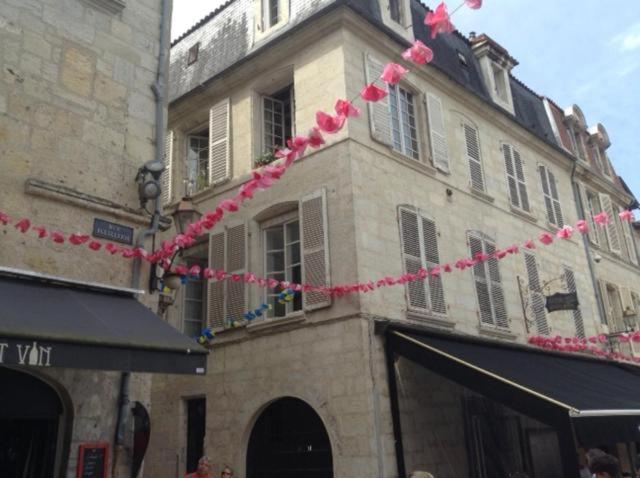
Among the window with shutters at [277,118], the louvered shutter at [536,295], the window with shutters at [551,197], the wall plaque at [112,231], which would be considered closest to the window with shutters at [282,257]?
the window with shutters at [277,118]

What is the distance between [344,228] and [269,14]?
4.00 metres

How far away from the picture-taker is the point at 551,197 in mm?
11680

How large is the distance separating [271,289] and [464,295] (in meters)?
2.67

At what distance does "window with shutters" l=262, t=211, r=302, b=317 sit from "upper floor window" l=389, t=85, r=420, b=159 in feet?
6.04

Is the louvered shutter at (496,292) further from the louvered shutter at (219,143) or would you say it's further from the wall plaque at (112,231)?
the wall plaque at (112,231)

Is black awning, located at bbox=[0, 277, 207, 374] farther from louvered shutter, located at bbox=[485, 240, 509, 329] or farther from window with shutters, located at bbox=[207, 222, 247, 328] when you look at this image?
louvered shutter, located at bbox=[485, 240, 509, 329]

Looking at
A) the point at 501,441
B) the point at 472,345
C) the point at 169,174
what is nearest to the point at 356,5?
the point at 169,174

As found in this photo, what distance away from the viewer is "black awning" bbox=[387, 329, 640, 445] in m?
5.60

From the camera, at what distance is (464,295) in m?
8.40

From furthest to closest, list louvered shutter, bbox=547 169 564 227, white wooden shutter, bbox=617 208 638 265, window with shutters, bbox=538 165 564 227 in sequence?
white wooden shutter, bbox=617 208 638 265 → louvered shutter, bbox=547 169 564 227 → window with shutters, bbox=538 165 564 227

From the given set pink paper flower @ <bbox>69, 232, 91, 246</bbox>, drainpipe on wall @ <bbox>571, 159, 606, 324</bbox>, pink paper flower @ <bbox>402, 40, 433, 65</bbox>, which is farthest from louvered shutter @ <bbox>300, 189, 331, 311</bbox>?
drainpipe on wall @ <bbox>571, 159, 606, 324</bbox>

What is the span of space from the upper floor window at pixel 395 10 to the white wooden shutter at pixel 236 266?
3978 millimetres

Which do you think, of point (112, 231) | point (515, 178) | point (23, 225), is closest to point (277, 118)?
point (515, 178)

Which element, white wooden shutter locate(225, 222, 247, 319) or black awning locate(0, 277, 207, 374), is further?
white wooden shutter locate(225, 222, 247, 319)
